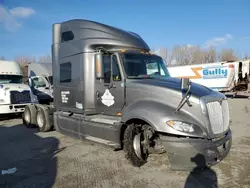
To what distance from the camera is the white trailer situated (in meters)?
19.4

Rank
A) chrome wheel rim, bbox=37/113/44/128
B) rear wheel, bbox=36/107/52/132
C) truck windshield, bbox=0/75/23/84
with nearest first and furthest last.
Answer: rear wheel, bbox=36/107/52/132
chrome wheel rim, bbox=37/113/44/128
truck windshield, bbox=0/75/23/84

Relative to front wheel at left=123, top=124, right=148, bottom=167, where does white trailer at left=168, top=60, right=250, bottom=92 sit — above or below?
above

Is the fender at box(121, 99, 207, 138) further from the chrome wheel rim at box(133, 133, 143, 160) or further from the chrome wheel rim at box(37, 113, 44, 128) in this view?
the chrome wheel rim at box(37, 113, 44, 128)

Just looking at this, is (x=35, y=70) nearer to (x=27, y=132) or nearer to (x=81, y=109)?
(x=27, y=132)

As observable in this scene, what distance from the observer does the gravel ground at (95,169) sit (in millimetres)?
4031

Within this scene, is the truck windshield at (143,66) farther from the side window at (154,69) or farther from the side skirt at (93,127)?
the side skirt at (93,127)

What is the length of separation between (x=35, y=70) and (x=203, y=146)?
15.3 m

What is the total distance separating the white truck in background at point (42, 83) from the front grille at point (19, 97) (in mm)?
3797

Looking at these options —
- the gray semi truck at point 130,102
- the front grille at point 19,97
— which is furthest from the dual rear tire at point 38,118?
the front grille at point 19,97

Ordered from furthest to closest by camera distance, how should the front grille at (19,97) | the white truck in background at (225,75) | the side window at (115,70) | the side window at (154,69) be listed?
the white truck in background at (225,75), the front grille at (19,97), the side window at (154,69), the side window at (115,70)

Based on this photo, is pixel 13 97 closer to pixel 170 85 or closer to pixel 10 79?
pixel 10 79

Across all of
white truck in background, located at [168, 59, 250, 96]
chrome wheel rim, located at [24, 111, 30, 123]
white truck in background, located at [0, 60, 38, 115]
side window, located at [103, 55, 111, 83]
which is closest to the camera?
side window, located at [103, 55, 111, 83]

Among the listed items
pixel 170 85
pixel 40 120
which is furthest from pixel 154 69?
pixel 40 120

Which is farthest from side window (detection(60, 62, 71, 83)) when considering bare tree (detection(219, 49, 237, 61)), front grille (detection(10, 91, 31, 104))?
bare tree (detection(219, 49, 237, 61))
